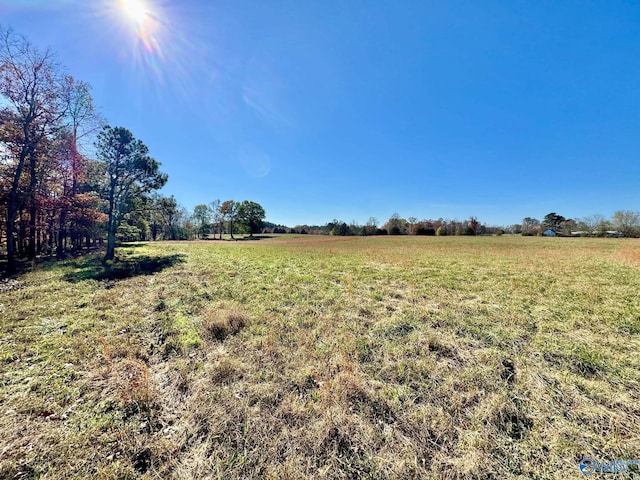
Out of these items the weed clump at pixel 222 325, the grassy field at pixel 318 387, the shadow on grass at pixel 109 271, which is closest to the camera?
the grassy field at pixel 318 387

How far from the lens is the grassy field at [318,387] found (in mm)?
2395

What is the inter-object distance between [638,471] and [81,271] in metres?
18.6

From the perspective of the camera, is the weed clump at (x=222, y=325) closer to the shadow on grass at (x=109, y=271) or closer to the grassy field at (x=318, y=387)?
the grassy field at (x=318, y=387)

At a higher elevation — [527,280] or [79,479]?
[527,280]

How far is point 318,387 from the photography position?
11.6 feet

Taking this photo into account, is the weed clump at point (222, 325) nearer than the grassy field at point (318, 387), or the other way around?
the grassy field at point (318, 387)

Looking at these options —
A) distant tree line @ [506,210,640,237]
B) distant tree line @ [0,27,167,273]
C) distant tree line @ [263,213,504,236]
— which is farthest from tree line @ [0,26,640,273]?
distant tree line @ [506,210,640,237]

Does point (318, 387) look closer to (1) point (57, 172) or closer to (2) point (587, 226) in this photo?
(1) point (57, 172)

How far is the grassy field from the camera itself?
7.86 ft

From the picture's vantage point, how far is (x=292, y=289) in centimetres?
869

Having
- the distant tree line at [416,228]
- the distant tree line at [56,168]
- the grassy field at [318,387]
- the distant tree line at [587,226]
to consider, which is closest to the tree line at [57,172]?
the distant tree line at [56,168]

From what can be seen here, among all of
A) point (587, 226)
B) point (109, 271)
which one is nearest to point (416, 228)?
point (587, 226)

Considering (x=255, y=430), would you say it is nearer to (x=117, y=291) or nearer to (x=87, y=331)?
(x=87, y=331)

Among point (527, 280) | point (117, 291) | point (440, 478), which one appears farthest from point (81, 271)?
point (527, 280)
